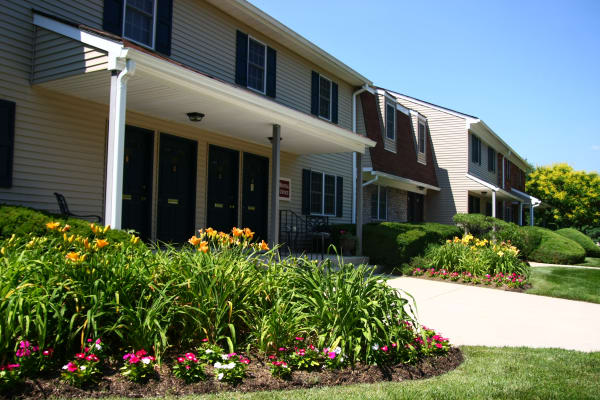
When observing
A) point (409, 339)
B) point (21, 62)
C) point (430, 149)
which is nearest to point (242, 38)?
point (21, 62)

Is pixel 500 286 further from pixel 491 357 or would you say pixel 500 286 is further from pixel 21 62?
pixel 21 62

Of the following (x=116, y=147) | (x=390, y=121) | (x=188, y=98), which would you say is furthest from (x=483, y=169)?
(x=116, y=147)

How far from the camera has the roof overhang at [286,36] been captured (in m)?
10.8

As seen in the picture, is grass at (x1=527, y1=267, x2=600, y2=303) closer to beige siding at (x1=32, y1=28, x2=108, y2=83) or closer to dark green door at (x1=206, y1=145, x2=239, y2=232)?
dark green door at (x1=206, y1=145, x2=239, y2=232)

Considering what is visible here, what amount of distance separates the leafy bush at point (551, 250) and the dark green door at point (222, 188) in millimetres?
11000

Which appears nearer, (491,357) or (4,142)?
(491,357)

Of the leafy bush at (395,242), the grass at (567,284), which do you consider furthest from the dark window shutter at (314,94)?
the grass at (567,284)

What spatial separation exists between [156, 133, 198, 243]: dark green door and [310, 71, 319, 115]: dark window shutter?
16.0 feet

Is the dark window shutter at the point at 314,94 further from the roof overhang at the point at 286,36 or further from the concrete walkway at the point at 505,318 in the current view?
the concrete walkway at the point at 505,318

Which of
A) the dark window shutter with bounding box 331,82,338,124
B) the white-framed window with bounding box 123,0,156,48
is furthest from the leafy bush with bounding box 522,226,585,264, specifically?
the white-framed window with bounding box 123,0,156,48

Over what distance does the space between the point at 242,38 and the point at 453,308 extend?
7.89 metres

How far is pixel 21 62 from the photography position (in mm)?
7422

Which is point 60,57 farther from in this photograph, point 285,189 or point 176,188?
point 285,189

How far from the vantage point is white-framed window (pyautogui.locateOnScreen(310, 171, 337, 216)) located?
14453 mm
